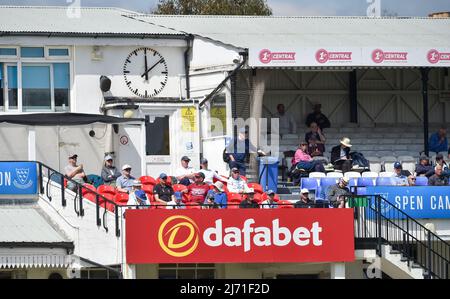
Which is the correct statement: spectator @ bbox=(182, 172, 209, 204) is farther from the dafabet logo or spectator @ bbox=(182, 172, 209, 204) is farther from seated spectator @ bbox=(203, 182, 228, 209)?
the dafabet logo

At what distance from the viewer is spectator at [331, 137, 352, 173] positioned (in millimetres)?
28781

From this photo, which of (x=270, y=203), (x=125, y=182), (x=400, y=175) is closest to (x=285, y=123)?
(x=400, y=175)

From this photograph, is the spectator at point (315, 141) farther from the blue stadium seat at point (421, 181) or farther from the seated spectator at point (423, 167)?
the blue stadium seat at point (421, 181)

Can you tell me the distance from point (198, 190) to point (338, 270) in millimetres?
3066

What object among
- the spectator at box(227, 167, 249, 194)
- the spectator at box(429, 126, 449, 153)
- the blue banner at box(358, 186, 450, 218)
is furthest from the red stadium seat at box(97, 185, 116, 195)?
the spectator at box(429, 126, 449, 153)

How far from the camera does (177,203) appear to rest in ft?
80.6

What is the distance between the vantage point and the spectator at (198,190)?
82.4ft

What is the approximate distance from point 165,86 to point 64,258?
801 centimetres

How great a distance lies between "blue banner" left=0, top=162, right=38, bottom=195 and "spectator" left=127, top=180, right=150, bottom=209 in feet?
5.63

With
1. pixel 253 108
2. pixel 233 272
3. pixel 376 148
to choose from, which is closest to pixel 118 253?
pixel 233 272

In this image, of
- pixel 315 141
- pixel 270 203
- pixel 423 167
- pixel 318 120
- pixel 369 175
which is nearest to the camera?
pixel 270 203

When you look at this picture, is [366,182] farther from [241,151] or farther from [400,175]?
[241,151]

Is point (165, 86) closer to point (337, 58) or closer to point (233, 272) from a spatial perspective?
point (337, 58)

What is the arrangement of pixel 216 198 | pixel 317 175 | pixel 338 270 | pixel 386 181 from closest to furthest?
pixel 338 270
pixel 216 198
pixel 386 181
pixel 317 175
